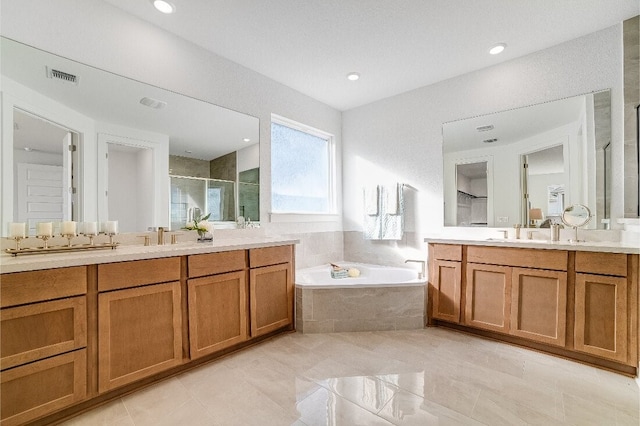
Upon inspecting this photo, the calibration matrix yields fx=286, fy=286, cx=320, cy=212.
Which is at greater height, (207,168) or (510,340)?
(207,168)

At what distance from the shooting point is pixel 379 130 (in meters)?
3.75

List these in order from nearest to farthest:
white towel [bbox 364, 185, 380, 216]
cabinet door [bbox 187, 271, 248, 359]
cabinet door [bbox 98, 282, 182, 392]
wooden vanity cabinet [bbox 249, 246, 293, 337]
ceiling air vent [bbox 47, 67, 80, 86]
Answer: cabinet door [bbox 98, 282, 182, 392]
ceiling air vent [bbox 47, 67, 80, 86]
cabinet door [bbox 187, 271, 248, 359]
wooden vanity cabinet [bbox 249, 246, 293, 337]
white towel [bbox 364, 185, 380, 216]

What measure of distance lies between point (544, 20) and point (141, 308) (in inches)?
141

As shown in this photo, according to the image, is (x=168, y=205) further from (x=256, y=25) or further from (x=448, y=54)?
(x=448, y=54)

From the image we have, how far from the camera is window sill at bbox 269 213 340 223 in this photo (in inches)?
126

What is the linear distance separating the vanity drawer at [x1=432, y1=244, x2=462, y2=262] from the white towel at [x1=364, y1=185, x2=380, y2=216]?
3.23 ft

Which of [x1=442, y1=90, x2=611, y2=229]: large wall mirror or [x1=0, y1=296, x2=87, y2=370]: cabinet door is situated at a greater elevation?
[x1=442, y1=90, x2=611, y2=229]: large wall mirror

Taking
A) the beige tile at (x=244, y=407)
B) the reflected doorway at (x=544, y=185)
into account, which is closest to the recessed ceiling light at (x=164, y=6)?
the beige tile at (x=244, y=407)

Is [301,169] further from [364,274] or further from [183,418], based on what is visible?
[183,418]

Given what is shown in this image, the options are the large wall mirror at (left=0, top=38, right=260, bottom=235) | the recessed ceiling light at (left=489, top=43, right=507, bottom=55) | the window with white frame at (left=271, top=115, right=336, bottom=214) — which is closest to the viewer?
the large wall mirror at (left=0, top=38, right=260, bottom=235)

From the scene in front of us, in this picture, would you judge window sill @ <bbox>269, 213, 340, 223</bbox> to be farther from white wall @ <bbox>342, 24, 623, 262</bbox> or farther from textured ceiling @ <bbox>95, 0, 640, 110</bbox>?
textured ceiling @ <bbox>95, 0, 640, 110</bbox>

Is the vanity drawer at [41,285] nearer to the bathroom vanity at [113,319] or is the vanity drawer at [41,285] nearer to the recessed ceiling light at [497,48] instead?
the bathroom vanity at [113,319]

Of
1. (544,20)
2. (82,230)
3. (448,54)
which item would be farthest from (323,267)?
(544,20)

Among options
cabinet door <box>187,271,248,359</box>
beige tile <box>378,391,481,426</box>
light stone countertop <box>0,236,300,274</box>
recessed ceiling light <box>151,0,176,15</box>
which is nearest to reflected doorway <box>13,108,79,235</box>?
light stone countertop <box>0,236,300,274</box>
